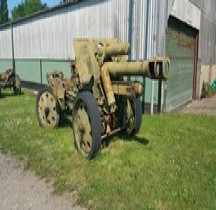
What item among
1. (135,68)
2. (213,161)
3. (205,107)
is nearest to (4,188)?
(135,68)

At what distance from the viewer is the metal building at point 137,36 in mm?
9602

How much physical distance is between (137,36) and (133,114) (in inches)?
153

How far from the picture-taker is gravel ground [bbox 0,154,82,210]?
4.43m

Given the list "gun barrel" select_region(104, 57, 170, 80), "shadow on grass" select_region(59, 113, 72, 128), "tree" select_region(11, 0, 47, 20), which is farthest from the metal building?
"tree" select_region(11, 0, 47, 20)

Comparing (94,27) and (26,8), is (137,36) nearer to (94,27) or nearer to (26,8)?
(94,27)

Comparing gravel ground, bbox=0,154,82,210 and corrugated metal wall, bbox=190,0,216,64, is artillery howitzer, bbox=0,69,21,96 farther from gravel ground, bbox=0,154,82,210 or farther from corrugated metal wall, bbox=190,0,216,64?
gravel ground, bbox=0,154,82,210

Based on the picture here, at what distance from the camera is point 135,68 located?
5.20m

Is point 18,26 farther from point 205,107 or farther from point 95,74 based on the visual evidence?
point 95,74

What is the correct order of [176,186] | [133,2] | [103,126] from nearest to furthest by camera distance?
[176,186] → [103,126] → [133,2]

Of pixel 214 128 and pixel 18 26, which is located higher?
pixel 18 26

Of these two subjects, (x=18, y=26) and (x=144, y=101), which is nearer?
(x=144, y=101)

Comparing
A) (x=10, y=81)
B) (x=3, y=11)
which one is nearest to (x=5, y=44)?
(x=10, y=81)

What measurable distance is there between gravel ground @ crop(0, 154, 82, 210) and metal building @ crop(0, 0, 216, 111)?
16.7 ft

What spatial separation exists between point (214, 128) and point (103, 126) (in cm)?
335
